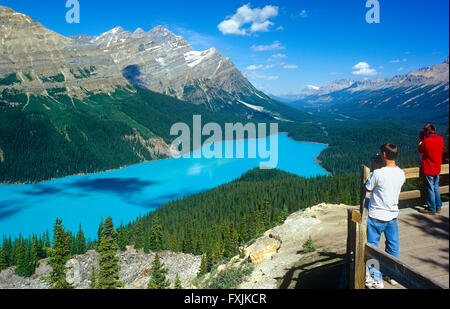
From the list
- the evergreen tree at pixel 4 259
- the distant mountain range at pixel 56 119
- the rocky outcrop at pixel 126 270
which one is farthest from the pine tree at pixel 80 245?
the distant mountain range at pixel 56 119

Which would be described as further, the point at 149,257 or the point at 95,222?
the point at 95,222

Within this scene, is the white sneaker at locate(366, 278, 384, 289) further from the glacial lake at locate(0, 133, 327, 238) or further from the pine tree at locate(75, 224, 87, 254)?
the glacial lake at locate(0, 133, 327, 238)

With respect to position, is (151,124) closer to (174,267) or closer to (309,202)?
(309,202)

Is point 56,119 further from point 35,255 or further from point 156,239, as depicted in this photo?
point 156,239

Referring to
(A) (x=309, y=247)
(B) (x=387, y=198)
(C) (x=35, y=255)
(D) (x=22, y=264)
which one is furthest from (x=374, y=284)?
(C) (x=35, y=255)

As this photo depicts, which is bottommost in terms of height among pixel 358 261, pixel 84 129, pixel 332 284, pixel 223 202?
pixel 223 202

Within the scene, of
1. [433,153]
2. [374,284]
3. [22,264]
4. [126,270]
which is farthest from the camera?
[22,264]

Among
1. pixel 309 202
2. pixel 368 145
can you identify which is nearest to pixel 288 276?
pixel 309 202
